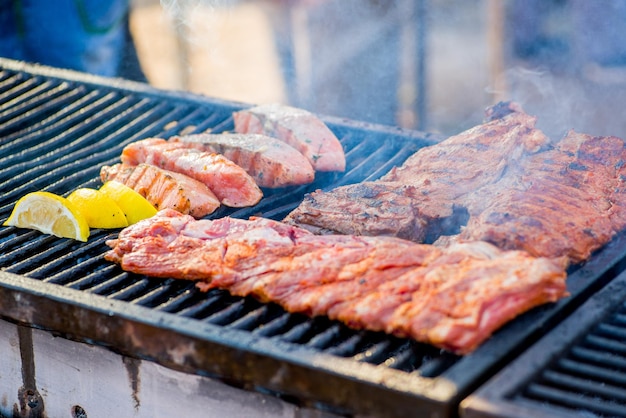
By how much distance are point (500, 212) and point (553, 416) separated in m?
1.31

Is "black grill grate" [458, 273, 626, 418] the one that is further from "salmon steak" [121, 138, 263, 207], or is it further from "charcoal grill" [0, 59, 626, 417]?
"salmon steak" [121, 138, 263, 207]

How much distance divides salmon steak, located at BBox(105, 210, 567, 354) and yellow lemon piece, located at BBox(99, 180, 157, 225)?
11.9 inches

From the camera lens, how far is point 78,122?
5648mm

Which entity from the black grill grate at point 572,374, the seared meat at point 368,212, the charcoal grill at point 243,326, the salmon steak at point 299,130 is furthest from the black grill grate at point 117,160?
the seared meat at point 368,212

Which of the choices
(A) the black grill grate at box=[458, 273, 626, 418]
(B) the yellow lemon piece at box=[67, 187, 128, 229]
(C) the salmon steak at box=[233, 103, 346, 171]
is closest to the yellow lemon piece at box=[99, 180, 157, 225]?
(B) the yellow lemon piece at box=[67, 187, 128, 229]

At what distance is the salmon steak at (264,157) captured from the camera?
4500 millimetres

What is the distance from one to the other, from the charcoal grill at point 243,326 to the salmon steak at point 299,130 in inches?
5.3

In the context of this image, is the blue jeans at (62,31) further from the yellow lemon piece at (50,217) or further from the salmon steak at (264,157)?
the yellow lemon piece at (50,217)

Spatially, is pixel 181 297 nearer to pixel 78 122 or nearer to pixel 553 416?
A: pixel 553 416

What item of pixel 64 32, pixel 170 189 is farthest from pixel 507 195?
pixel 64 32

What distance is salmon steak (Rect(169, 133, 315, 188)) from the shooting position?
450cm

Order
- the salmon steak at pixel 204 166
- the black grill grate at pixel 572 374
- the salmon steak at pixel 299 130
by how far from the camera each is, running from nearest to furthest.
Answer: the black grill grate at pixel 572 374 < the salmon steak at pixel 204 166 < the salmon steak at pixel 299 130

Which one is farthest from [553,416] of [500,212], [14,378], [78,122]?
[78,122]

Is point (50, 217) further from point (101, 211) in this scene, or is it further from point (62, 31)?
point (62, 31)
